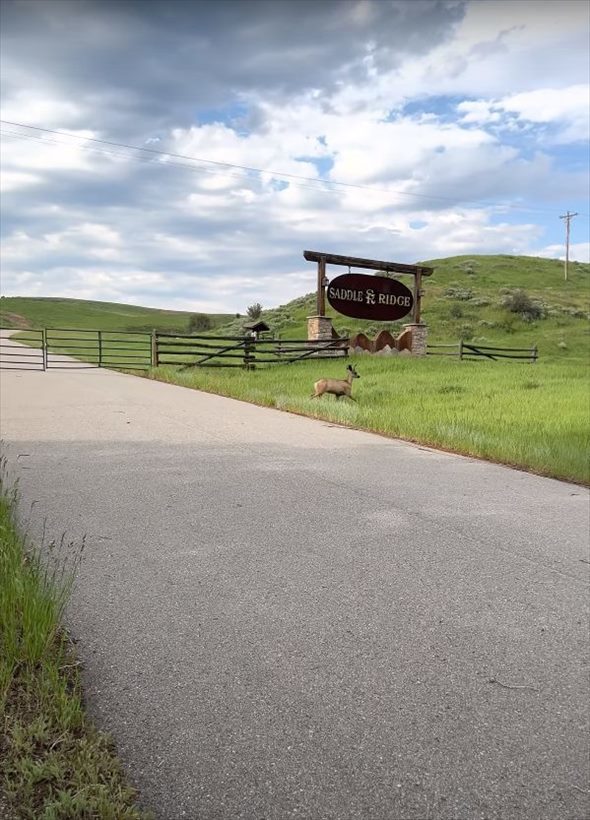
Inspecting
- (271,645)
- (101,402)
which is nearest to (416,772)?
(271,645)

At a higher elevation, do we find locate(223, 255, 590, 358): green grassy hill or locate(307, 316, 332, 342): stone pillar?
locate(223, 255, 590, 358): green grassy hill

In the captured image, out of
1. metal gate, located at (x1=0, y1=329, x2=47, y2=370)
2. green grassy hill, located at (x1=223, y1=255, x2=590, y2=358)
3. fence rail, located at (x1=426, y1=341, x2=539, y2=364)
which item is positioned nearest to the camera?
metal gate, located at (x1=0, y1=329, x2=47, y2=370)

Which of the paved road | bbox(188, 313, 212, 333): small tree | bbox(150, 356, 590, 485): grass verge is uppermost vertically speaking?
bbox(188, 313, 212, 333): small tree

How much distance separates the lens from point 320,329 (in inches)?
992

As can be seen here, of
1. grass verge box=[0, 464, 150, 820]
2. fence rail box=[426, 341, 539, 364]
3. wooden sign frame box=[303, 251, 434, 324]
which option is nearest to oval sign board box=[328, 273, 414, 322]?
wooden sign frame box=[303, 251, 434, 324]

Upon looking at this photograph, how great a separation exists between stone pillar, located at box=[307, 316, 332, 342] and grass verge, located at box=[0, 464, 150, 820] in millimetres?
22198

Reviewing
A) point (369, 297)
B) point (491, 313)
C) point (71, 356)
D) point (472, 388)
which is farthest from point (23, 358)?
point (491, 313)

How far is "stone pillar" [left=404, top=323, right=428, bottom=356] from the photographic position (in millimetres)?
26953

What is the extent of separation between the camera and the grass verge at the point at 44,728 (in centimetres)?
207

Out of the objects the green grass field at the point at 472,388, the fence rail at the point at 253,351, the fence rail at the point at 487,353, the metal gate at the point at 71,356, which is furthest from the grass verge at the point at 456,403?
the fence rail at the point at 487,353

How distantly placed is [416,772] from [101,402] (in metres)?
11.7

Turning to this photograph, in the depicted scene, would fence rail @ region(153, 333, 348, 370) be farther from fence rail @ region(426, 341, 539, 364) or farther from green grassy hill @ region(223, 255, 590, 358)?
green grassy hill @ region(223, 255, 590, 358)

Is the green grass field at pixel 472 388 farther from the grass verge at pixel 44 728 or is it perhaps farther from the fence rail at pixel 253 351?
the grass verge at pixel 44 728

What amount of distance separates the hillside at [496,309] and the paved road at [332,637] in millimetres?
34067
